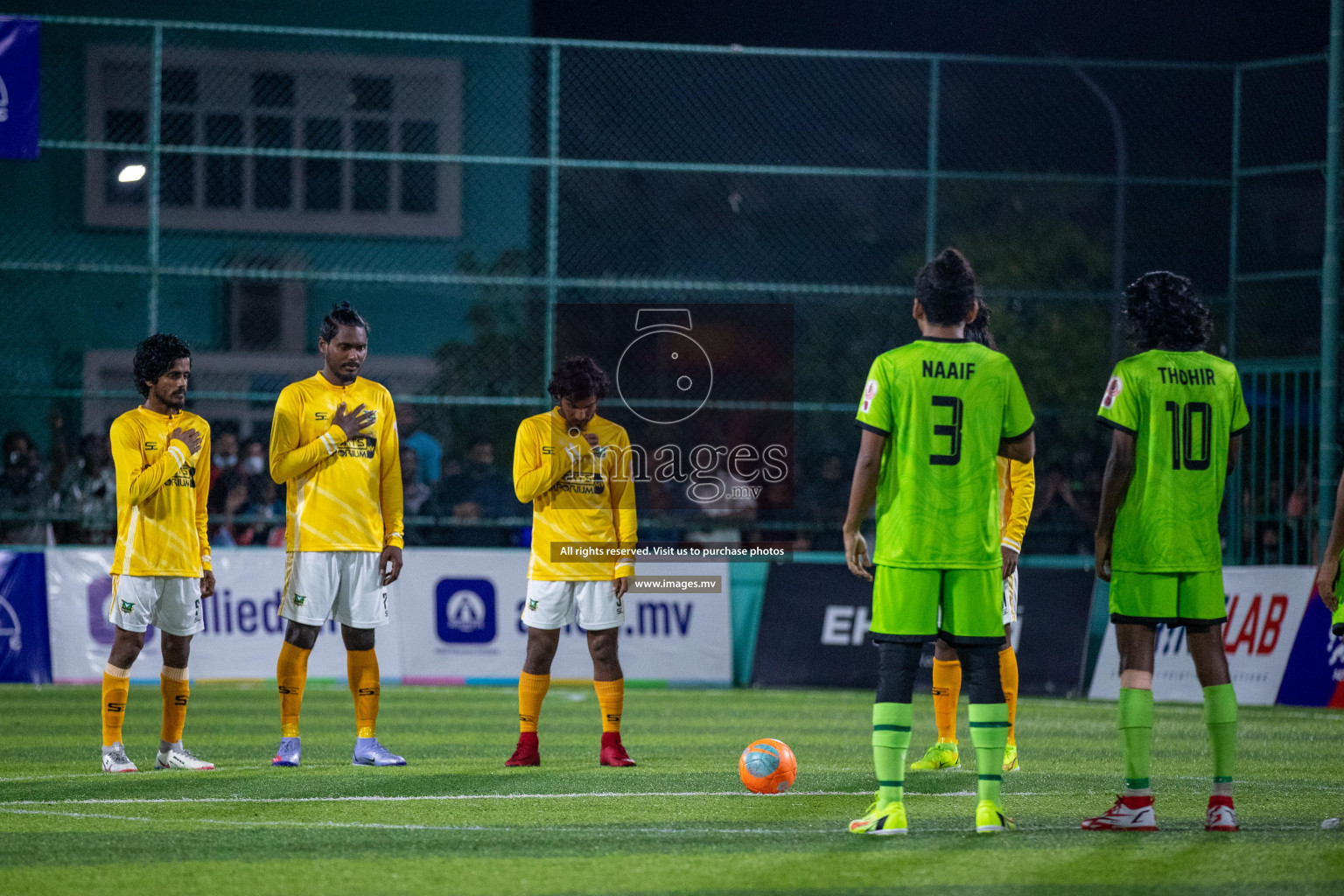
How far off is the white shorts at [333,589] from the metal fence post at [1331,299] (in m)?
9.03

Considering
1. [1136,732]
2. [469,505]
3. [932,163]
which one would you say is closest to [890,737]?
[1136,732]

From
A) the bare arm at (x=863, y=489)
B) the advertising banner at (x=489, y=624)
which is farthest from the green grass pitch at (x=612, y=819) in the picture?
the advertising banner at (x=489, y=624)

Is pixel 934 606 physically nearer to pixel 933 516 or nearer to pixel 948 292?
pixel 933 516

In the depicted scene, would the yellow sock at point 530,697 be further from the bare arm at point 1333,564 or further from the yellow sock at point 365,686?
the bare arm at point 1333,564

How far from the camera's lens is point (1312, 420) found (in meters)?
16.2

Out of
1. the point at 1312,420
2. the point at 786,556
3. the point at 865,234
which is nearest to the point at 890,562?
the point at 786,556

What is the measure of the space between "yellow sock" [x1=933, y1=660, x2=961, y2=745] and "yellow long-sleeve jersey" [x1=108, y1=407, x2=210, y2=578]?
13.5 ft

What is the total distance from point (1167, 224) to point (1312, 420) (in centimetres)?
810

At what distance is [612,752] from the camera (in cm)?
912

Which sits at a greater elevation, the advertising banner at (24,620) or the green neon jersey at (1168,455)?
the green neon jersey at (1168,455)

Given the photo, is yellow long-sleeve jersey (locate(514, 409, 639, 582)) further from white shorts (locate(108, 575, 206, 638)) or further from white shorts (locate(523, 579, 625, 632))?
white shorts (locate(108, 575, 206, 638))

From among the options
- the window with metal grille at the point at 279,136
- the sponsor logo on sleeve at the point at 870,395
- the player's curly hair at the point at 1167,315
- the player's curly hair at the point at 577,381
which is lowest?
the sponsor logo on sleeve at the point at 870,395

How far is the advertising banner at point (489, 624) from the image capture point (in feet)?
51.1

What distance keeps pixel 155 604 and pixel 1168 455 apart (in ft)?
17.6
